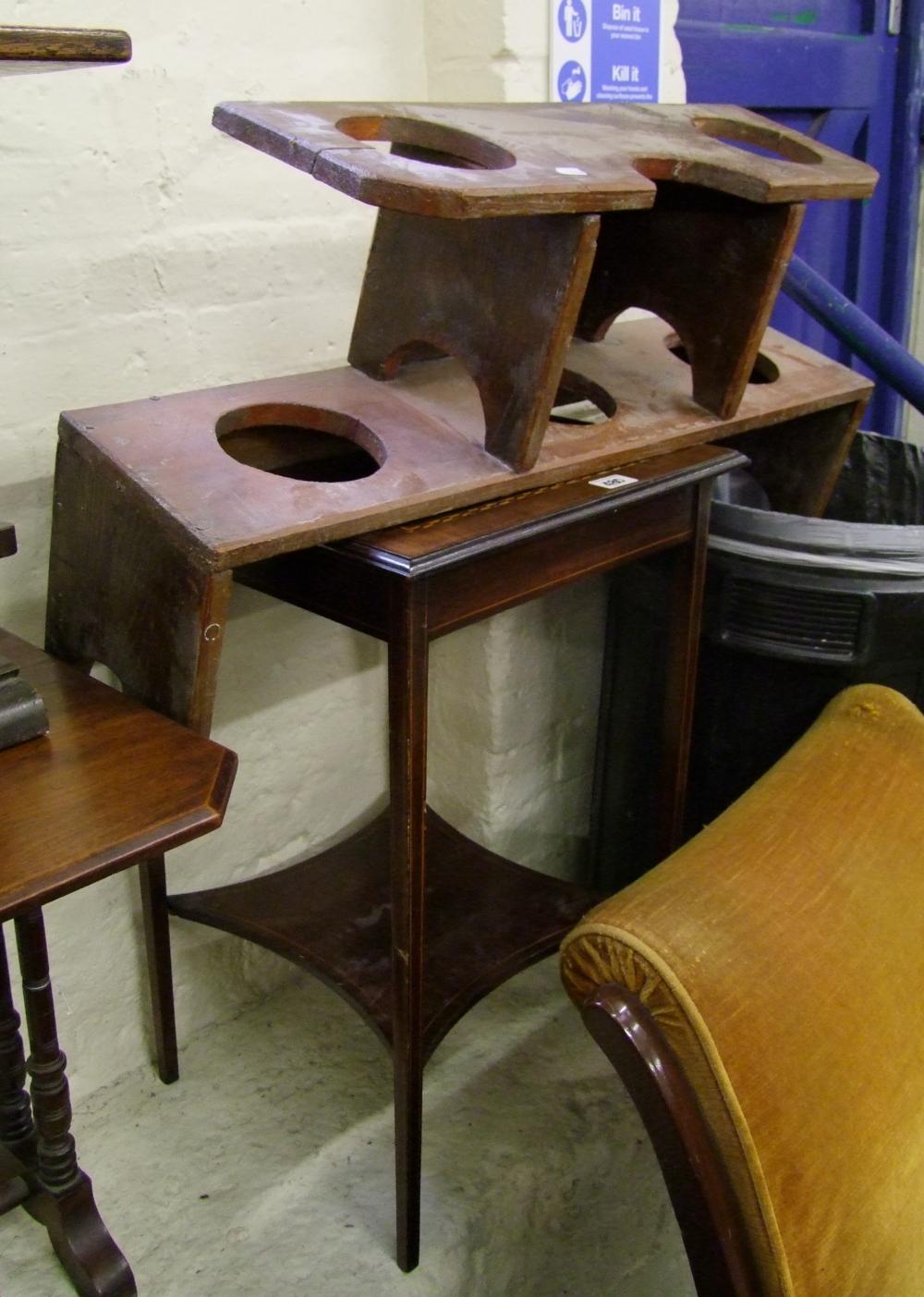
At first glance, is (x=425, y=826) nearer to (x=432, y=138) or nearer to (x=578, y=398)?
(x=578, y=398)

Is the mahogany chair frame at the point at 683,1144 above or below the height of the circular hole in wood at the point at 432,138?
below

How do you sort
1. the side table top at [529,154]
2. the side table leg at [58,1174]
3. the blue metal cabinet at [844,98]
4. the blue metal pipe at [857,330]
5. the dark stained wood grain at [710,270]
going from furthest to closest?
the blue metal cabinet at [844,98], the blue metal pipe at [857,330], the dark stained wood grain at [710,270], the side table leg at [58,1174], the side table top at [529,154]

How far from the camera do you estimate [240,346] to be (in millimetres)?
1467

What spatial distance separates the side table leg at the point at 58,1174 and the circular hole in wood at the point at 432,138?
874 millimetres

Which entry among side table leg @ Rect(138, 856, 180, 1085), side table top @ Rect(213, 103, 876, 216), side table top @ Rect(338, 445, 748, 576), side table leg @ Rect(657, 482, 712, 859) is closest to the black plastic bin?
side table leg @ Rect(657, 482, 712, 859)

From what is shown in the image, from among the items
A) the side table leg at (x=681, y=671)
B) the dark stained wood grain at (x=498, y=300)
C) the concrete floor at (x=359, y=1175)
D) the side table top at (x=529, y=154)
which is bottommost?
the concrete floor at (x=359, y=1175)

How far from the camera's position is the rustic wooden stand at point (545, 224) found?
1.05 meters

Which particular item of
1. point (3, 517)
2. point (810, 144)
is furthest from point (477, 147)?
point (3, 517)

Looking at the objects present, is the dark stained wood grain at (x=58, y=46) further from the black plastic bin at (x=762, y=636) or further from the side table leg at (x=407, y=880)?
the black plastic bin at (x=762, y=636)

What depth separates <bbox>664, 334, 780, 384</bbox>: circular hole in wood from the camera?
1621mm

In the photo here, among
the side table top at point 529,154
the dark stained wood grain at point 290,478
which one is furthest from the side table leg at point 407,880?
the side table top at point 529,154

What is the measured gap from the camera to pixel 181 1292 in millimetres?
1325

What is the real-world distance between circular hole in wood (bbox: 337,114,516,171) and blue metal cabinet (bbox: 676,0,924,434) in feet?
3.73

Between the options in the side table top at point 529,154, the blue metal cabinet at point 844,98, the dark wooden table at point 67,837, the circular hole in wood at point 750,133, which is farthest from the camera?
the blue metal cabinet at point 844,98
